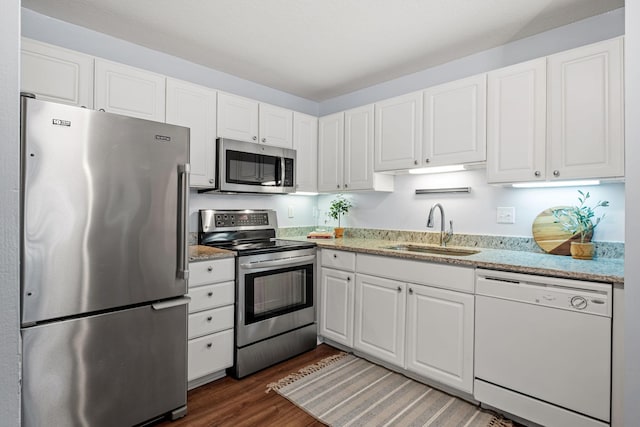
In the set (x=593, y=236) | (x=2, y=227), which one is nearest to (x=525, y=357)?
(x=593, y=236)

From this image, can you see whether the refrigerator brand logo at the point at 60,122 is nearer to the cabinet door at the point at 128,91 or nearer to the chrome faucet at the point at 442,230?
the cabinet door at the point at 128,91

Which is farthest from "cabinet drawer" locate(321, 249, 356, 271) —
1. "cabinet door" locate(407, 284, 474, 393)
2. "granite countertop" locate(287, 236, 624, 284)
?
"cabinet door" locate(407, 284, 474, 393)

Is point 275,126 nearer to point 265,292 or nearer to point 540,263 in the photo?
point 265,292

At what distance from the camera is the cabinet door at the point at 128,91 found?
2146mm

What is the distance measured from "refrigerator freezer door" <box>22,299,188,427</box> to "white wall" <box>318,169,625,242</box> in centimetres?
204

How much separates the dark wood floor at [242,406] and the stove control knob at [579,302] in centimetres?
150

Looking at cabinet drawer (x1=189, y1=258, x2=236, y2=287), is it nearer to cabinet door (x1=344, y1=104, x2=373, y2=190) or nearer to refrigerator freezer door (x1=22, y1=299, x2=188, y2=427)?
refrigerator freezer door (x1=22, y1=299, x2=188, y2=427)

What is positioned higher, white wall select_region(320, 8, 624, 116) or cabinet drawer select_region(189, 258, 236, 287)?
white wall select_region(320, 8, 624, 116)

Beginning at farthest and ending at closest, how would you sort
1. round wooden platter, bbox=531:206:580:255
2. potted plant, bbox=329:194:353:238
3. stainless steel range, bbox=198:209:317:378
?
1. potted plant, bbox=329:194:353:238
2. stainless steel range, bbox=198:209:317:378
3. round wooden platter, bbox=531:206:580:255

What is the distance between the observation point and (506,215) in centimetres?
252

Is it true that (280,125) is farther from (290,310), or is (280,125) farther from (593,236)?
(593,236)

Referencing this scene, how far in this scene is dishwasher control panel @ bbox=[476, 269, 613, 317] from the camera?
163cm

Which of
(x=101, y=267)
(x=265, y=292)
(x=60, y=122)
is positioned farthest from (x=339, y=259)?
(x=60, y=122)

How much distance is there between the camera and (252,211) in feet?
10.6
